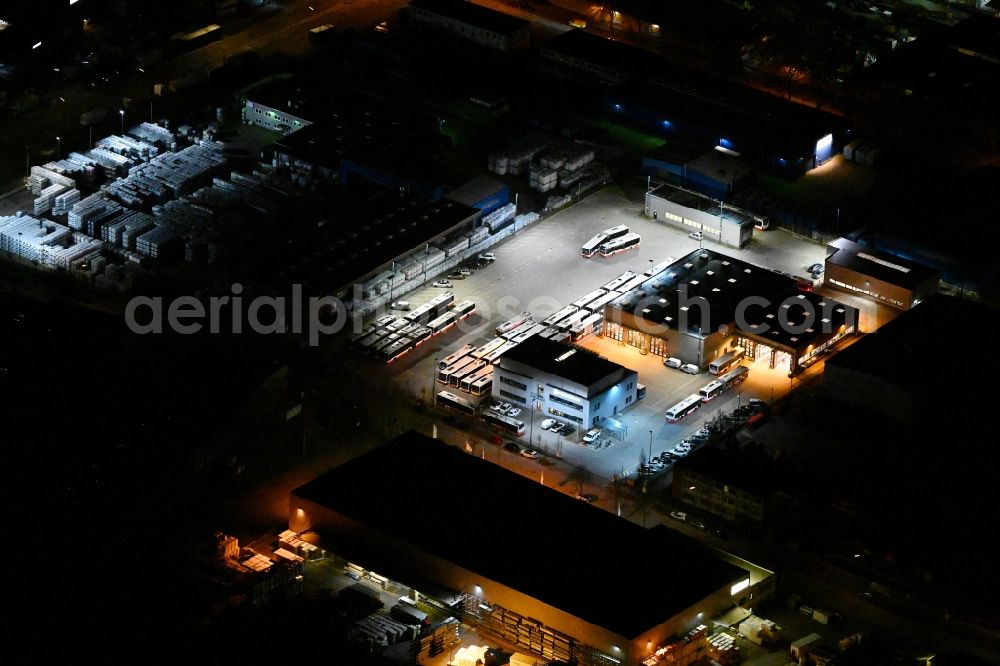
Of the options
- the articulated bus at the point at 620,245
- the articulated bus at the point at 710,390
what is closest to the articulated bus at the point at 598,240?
the articulated bus at the point at 620,245

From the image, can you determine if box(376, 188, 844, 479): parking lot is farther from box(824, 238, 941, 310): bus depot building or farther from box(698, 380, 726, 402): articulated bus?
box(824, 238, 941, 310): bus depot building

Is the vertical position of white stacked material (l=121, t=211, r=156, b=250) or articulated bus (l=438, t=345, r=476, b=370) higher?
white stacked material (l=121, t=211, r=156, b=250)

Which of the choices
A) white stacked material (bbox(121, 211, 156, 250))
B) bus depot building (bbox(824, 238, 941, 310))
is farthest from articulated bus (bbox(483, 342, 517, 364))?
white stacked material (bbox(121, 211, 156, 250))

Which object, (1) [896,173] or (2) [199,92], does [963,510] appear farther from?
(2) [199,92]

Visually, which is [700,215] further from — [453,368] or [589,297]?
[453,368]

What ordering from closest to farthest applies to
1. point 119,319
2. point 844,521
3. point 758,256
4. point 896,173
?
1. point 844,521
2. point 119,319
3. point 758,256
4. point 896,173

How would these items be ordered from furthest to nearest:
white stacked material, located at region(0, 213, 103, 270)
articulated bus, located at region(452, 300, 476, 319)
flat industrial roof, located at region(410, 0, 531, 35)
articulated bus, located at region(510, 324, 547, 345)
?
flat industrial roof, located at region(410, 0, 531, 35), white stacked material, located at region(0, 213, 103, 270), articulated bus, located at region(452, 300, 476, 319), articulated bus, located at region(510, 324, 547, 345)

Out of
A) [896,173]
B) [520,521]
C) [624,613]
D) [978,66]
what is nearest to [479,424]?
[520,521]
